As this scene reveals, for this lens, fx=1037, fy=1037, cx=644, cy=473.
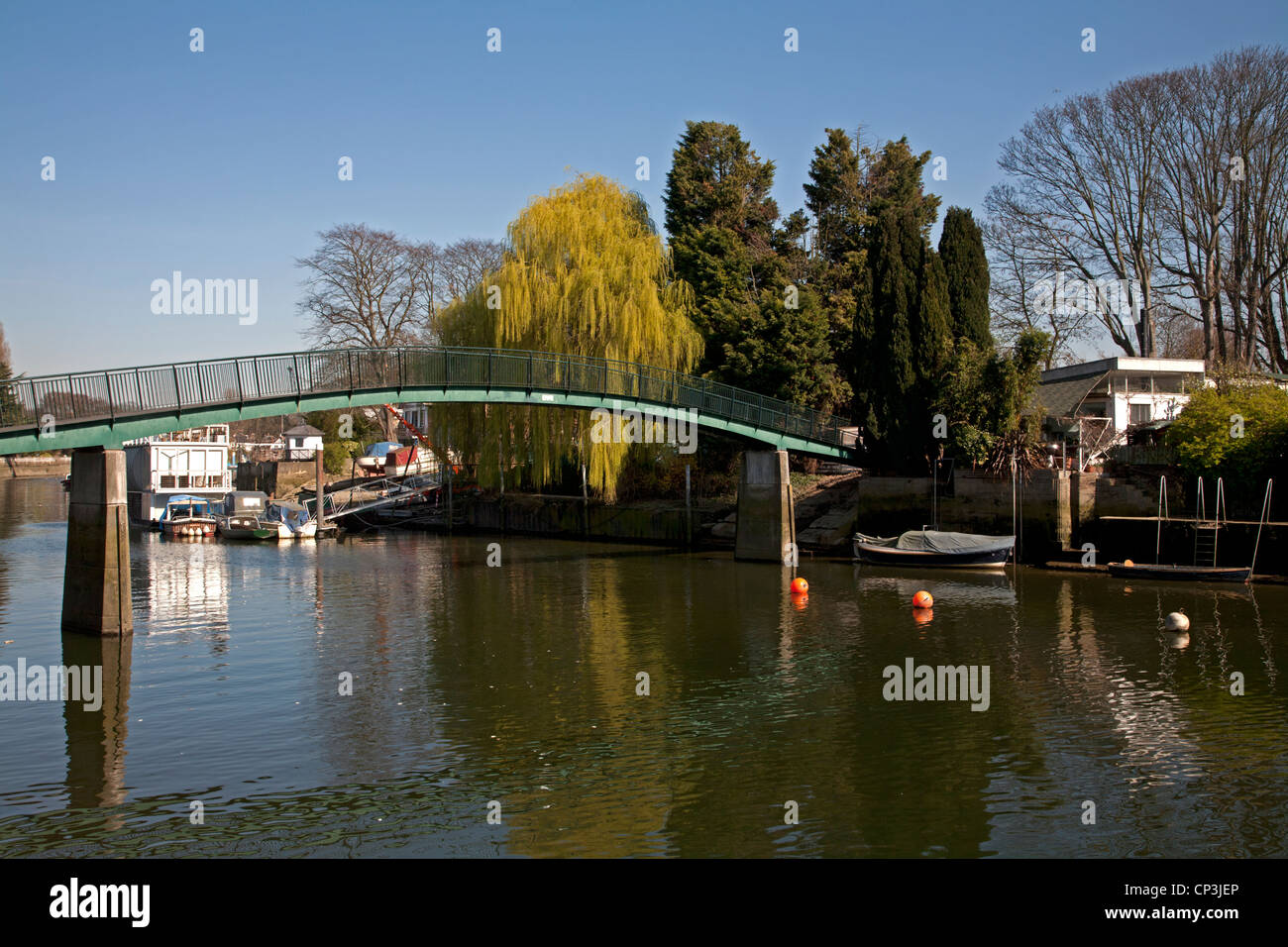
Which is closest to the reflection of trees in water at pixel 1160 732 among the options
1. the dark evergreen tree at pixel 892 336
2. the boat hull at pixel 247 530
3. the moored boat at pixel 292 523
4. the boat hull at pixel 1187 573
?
the boat hull at pixel 1187 573

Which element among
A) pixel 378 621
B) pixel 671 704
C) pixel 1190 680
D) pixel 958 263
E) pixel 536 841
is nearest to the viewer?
pixel 536 841

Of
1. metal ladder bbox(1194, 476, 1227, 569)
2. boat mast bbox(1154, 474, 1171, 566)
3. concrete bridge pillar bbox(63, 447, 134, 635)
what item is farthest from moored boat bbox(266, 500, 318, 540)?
metal ladder bbox(1194, 476, 1227, 569)

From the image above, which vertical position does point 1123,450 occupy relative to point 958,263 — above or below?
below

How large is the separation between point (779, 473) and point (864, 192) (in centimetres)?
2339

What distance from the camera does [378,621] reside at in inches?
992

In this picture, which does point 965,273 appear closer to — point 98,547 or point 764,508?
point 764,508

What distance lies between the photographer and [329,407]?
1086 inches

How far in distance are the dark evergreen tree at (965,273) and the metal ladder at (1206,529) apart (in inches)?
408

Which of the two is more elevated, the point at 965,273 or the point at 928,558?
the point at 965,273

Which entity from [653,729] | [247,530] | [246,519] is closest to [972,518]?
[653,729]

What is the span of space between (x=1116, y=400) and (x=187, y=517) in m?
42.8

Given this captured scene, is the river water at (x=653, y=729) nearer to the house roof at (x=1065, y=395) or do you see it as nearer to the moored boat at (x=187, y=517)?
the house roof at (x=1065, y=395)

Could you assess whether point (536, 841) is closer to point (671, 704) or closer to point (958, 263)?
point (671, 704)
